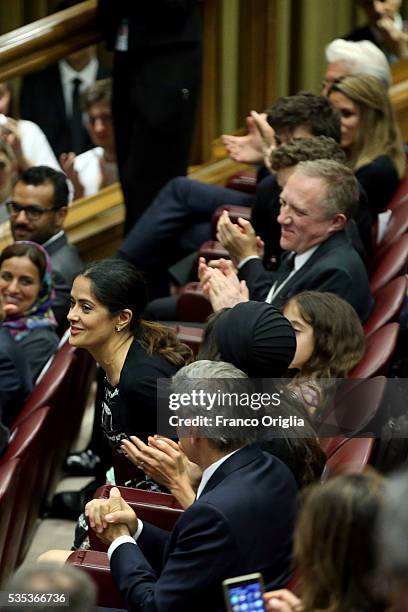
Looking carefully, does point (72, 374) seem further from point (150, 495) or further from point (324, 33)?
point (324, 33)

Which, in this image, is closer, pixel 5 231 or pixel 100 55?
pixel 5 231

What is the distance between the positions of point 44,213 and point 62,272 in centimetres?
18

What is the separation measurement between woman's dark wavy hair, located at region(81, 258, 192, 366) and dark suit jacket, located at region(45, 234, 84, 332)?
2.67 feet

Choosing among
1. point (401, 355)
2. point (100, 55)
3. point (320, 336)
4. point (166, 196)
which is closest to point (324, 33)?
point (100, 55)

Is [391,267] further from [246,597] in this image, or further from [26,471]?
[246,597]

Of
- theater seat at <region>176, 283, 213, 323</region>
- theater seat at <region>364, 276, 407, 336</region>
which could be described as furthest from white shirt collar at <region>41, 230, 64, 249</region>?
theater seat at <region>364, 276, 407, 336</region>

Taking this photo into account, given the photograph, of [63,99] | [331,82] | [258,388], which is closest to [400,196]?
[331,82]

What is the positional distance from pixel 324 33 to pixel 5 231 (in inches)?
70.3

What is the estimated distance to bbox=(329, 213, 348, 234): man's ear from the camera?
259 centimetres

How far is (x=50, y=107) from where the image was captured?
14.2 ft

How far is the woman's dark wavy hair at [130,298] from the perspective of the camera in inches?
93.7

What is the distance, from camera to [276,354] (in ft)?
6.46

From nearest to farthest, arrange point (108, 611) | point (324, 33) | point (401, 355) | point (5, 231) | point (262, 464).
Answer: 1. point (262, 464)
2. point (108, 611)
3. point (401, 355)
4. point (5, 231)
5. point (324, 33)
